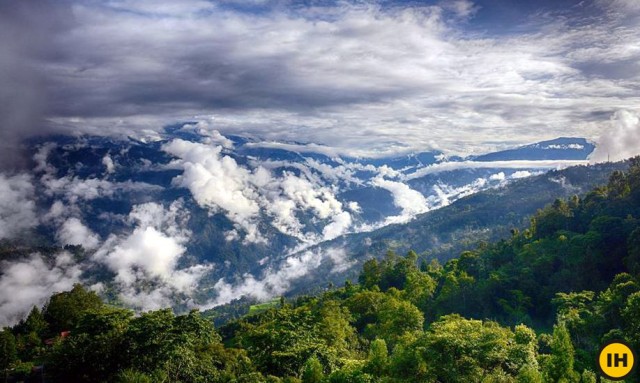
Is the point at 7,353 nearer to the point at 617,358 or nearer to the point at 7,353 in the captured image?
the point at 7,353

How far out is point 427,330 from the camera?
74.6 meters

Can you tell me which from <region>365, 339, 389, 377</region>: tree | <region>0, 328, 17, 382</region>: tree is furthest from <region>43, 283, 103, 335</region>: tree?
<region>365, 339, 389, 377</region>: tree

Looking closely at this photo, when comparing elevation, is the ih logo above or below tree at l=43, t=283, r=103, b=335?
above

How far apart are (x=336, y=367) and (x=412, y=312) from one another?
86.9 feet

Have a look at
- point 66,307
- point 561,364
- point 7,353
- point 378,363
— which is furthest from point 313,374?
point 66,307

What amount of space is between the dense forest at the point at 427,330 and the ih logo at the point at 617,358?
19037 millimetres

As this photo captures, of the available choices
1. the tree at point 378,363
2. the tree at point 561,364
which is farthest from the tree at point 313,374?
the tree at point 561,364

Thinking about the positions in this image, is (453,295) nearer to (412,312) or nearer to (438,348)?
(412,312)

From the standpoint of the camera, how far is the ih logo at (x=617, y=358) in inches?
672

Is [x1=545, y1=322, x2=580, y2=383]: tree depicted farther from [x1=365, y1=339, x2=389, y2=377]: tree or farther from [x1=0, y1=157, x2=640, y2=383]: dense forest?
[x1=365, y1=339, x2=389, y2=377]: tree

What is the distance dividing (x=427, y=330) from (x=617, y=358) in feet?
197

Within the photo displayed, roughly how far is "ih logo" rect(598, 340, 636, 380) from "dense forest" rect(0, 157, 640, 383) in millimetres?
19037

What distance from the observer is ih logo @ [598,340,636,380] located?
672 inches

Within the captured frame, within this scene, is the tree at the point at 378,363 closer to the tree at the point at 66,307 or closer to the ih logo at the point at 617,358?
the ih logo at the point at 617,358
